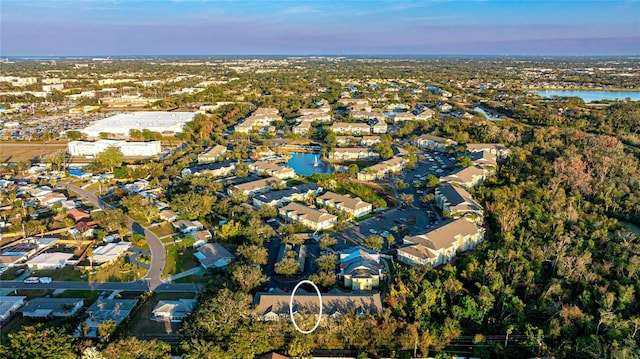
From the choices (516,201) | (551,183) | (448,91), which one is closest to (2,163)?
(516,201)

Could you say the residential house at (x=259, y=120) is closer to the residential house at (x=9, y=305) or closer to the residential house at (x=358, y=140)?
the residential house at (x=358, y=140)

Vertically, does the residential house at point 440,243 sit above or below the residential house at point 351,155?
below

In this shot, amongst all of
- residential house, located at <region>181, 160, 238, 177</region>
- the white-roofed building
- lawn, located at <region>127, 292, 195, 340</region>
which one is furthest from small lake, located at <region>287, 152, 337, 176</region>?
lawn, located at <region>127, 292, 195, 340</region>

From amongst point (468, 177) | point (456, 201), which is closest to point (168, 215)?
point (456, 201)

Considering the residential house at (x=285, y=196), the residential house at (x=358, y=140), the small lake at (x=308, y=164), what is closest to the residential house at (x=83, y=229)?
the residential house at (x=285, y=196)

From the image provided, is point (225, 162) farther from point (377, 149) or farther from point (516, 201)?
point (516, 201)

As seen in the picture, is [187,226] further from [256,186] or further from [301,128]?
[301,128]
